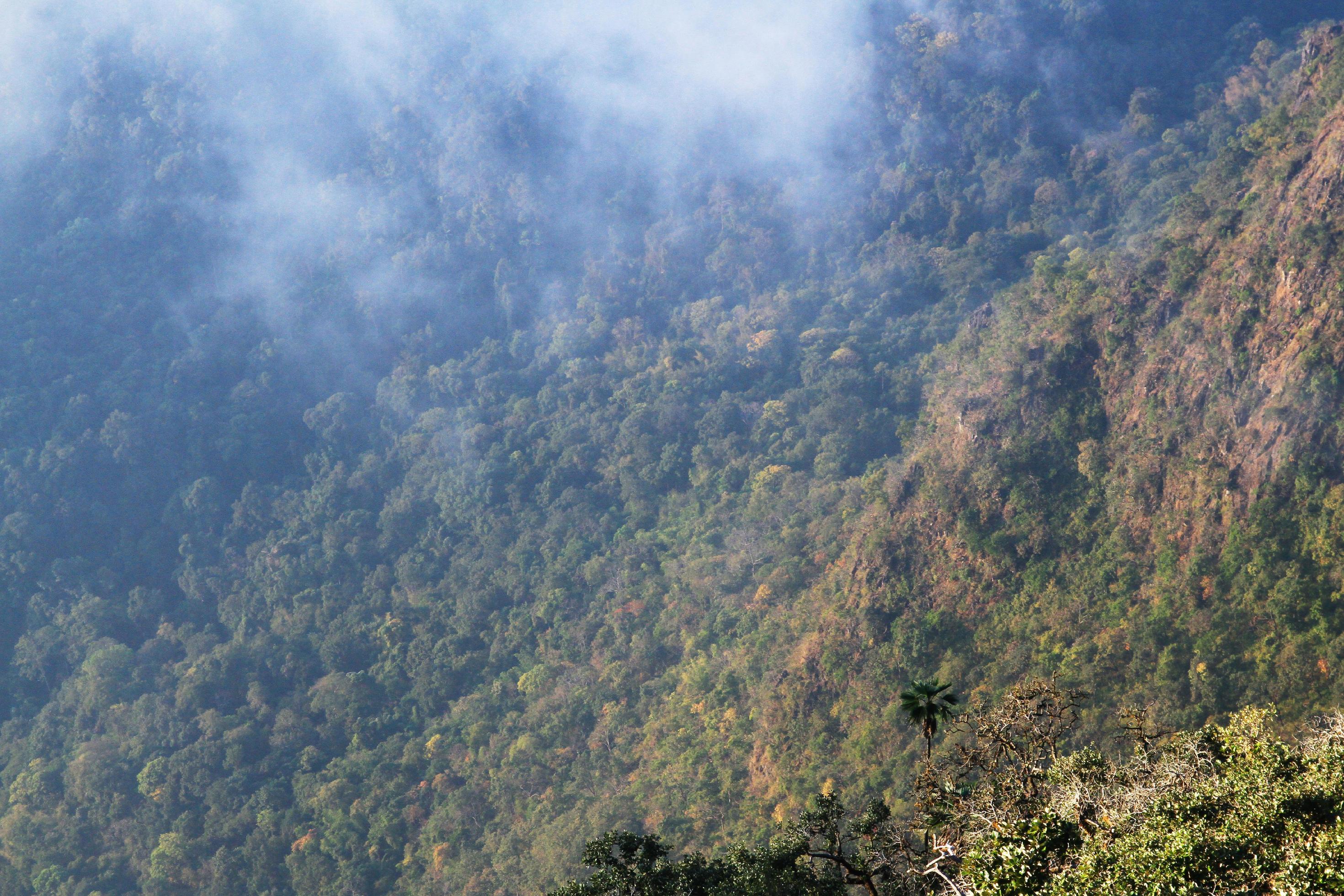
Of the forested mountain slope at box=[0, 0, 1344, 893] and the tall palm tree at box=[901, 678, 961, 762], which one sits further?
the forested mountain slope at box=[0, 0, 1344, 893]

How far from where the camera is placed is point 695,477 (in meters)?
117

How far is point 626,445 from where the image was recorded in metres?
126

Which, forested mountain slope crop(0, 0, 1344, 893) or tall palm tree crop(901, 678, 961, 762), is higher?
forested mountain slope crop(0, 0, 1344, 893)

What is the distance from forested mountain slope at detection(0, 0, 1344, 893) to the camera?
6581 cm

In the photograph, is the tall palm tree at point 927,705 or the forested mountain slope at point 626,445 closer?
the tall palm tree at point 927,705

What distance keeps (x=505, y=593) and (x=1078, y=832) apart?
308 feet

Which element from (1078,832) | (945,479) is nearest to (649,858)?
(1078,832)

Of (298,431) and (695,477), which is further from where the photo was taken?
(298,431)

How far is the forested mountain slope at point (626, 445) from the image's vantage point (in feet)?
216

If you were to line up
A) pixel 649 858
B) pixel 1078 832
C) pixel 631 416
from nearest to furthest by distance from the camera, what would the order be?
pixel 1078 832 → pixel 649 858 → pixel 631 416

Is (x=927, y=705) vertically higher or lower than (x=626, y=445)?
lower

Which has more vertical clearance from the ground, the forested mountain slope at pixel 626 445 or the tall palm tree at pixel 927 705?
the forested mountain slope at pixel 626 445

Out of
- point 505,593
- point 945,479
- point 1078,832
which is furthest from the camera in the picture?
point 505,593

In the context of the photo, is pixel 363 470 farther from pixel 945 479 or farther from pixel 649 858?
pixel 649 858
